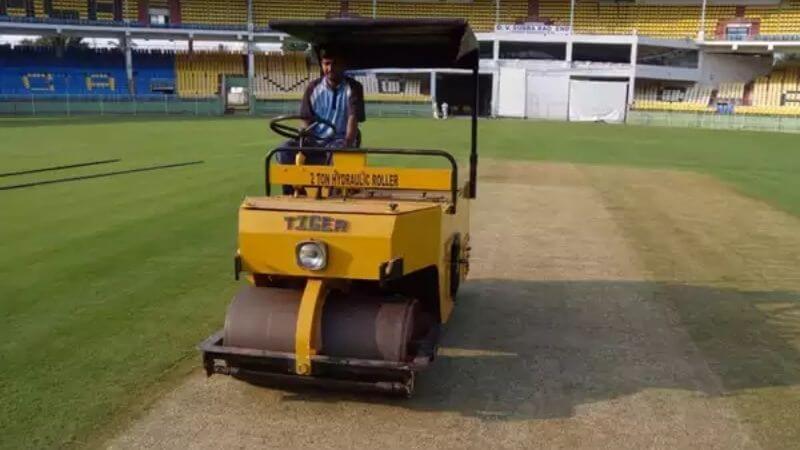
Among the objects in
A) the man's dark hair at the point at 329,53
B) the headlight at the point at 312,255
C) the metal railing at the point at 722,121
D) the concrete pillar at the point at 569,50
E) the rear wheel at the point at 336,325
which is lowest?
the metal railing at the point at 722,121

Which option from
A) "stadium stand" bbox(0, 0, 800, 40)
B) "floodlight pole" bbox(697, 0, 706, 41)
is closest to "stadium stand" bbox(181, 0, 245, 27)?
"stadium stand" bbox(0, 0, 800, 40)

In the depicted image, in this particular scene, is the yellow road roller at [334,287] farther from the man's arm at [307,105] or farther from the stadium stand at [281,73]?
the stadium stand at [281,73]

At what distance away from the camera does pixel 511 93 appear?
4669 cm

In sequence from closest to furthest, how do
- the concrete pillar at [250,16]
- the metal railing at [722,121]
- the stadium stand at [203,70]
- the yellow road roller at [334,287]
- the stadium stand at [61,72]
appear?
1. the yellow road roller at [334,287]
2. the metal railing at [722,121]
3. the stadium stand at [61,72]
4. the concrete pillar at [250,16]
5. the stadium stand at [203,70]

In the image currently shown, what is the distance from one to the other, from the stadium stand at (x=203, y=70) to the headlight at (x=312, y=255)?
149ft

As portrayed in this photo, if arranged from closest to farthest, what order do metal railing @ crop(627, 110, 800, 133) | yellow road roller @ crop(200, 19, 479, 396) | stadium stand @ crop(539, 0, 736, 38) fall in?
yellow road roller @ crop(200, 19, 479, 396) < metal railing @ crop(627, 110, 800, 133) < stadium stand @ crop(539, 0, 736, 38)

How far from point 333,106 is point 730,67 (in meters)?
49.1

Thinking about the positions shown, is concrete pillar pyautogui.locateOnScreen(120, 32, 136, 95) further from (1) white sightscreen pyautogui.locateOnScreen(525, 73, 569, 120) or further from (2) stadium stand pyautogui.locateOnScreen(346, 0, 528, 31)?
(1) white sightscreen pyautogui.locateOnScreen(525, 73, 569, 120)

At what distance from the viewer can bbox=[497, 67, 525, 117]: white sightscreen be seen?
4638cm

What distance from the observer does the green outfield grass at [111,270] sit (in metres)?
4.30

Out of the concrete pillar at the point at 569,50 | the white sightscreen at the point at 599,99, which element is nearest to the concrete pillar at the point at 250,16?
the concrete pillar at the point at 569,50

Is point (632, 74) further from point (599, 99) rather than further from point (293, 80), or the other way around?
point (293, 80)

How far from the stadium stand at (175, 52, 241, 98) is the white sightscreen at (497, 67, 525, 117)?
1640cm

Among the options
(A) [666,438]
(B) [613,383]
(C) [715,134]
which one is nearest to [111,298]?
(B) [613,383]
